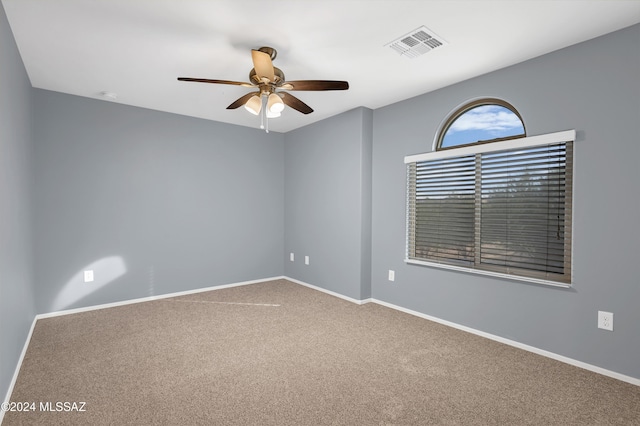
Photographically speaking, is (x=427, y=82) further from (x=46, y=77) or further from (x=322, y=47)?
(x=46, y=77)

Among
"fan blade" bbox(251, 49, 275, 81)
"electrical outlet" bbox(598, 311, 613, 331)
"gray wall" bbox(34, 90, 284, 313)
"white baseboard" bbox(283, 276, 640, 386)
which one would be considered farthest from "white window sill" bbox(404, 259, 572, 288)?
"gray wall" bbox(34, 90, 284, 313)

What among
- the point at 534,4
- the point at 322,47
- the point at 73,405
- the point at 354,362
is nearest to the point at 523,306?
the point at 354,362

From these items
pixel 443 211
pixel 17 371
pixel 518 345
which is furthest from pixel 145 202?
pixel 518 345

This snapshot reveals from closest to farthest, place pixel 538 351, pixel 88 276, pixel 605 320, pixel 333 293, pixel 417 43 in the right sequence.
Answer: pixel 605 320, pixel 417 43, pixel 538 351, pixel 88 276, pixel 333 293

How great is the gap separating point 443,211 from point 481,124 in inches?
36.8

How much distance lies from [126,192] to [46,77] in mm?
1390

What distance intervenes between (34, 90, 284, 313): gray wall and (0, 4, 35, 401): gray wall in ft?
1.34

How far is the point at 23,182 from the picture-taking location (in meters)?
2.92

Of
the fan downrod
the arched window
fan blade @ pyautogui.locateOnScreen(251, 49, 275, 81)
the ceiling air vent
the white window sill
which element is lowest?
the white window sill

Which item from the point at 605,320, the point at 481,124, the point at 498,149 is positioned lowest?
the point at 605,320

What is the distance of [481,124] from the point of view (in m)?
3.26

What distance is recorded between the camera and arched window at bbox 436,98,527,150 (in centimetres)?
301

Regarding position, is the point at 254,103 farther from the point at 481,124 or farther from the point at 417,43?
the point at 481,124

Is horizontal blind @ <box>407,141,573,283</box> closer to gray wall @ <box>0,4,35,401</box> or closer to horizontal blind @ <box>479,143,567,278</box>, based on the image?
horizontal blind @ <box>479,143,567,278</box>
